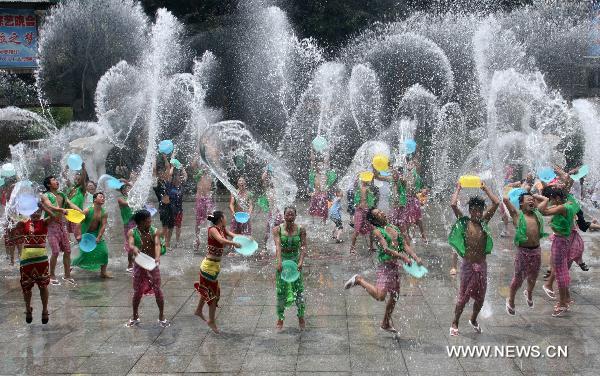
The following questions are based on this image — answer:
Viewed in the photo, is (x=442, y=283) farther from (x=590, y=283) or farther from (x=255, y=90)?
(x=255, y=90)

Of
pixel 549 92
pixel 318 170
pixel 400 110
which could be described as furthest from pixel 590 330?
pixel 549 92

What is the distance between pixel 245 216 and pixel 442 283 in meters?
3.01

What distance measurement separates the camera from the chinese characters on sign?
26469 millimetres

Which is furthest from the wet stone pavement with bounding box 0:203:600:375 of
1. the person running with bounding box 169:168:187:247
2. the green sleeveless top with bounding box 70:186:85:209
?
the person running with bounding box 169:168:187:247

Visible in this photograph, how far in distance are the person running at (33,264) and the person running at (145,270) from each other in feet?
3.55

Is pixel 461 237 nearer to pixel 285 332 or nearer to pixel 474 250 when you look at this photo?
pixel 474 250

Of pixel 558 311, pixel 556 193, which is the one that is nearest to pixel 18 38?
pixel 556 193

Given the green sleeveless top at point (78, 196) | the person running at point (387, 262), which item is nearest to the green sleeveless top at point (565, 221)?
the person running at point (387, 262)

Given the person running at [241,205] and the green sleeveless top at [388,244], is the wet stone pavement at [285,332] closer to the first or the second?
the green sleeveless top at [388,244]

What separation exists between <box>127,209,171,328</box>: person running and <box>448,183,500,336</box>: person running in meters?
3.28

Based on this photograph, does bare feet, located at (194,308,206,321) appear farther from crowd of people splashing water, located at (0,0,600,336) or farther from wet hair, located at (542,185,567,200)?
crowd of people splashing water, located at (0,0,600,336)

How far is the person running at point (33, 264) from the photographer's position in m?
7.90

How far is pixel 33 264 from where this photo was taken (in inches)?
312

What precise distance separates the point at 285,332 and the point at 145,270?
5.75 feet
